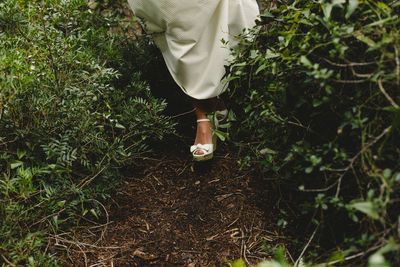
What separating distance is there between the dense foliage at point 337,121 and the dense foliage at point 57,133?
0.71 meters

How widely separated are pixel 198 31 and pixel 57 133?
954mm

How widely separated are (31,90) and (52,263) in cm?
88

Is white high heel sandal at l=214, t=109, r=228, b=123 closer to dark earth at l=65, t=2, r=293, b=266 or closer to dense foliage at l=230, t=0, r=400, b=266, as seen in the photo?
dark earth at l=65, t=2, r=293, b=266

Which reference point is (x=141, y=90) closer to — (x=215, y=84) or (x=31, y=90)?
(x=215, y=84)

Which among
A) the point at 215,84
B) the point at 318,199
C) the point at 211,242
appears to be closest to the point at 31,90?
the point at 215,84

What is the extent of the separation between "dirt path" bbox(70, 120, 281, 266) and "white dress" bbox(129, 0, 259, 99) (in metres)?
0.52

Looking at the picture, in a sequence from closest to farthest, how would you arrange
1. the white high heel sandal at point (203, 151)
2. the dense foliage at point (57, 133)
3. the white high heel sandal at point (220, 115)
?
the dense foliage at point (57, 133), the white high heel sandal at point (203, 151), the white high heel sandal at point (220, 115)

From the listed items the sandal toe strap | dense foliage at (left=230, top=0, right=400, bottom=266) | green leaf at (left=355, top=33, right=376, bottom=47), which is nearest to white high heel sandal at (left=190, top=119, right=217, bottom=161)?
the sandal toe strap

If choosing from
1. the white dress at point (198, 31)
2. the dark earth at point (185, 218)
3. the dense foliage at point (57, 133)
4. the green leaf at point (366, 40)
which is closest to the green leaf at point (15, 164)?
the dense foliage at point (57, 133)

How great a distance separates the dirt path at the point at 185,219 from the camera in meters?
1.64

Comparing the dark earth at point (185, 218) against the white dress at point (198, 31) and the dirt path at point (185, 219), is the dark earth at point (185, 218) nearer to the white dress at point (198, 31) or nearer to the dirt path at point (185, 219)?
the dirt path at point (185, 219)

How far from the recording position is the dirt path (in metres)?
1.64

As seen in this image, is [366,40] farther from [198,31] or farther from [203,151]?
[203,151]

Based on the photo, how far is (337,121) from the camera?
1.40m
